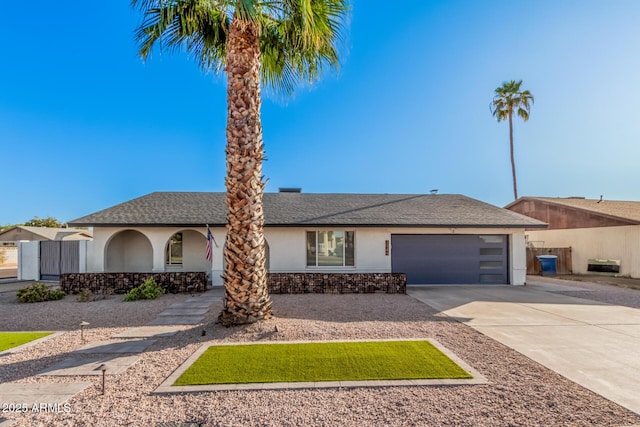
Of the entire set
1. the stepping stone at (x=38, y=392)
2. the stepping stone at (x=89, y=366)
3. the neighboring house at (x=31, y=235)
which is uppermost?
the neighboring house at (x=31, y=235)

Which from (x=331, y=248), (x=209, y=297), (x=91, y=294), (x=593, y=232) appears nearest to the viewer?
(x=209, y=297)

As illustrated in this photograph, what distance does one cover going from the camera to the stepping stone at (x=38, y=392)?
13.1 feet

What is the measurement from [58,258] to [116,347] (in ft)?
42.0

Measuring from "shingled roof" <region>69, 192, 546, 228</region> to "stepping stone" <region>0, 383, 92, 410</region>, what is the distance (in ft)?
27.8

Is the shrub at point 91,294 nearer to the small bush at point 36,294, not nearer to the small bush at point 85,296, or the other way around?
the small bush at point 85,296

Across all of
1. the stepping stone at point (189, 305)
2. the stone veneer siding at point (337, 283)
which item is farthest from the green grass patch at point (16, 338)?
the stone veneer siding at point (337, 283)

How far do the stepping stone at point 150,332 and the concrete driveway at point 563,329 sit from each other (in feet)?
23.0

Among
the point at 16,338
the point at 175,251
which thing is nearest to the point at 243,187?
the point at 16,338

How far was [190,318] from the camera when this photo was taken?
8266 mm

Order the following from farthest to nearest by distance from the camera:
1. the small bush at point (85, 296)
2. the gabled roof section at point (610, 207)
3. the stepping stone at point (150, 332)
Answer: the gabled roof section at point (610, 207) → the small bush at point (85, 296) → the stepping stone at point (150, 332)

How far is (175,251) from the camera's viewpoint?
15203 millimetres

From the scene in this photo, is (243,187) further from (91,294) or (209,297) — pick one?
(91,294)

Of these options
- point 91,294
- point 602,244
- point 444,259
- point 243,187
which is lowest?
point 91,294

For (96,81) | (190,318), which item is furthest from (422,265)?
(96,81)
